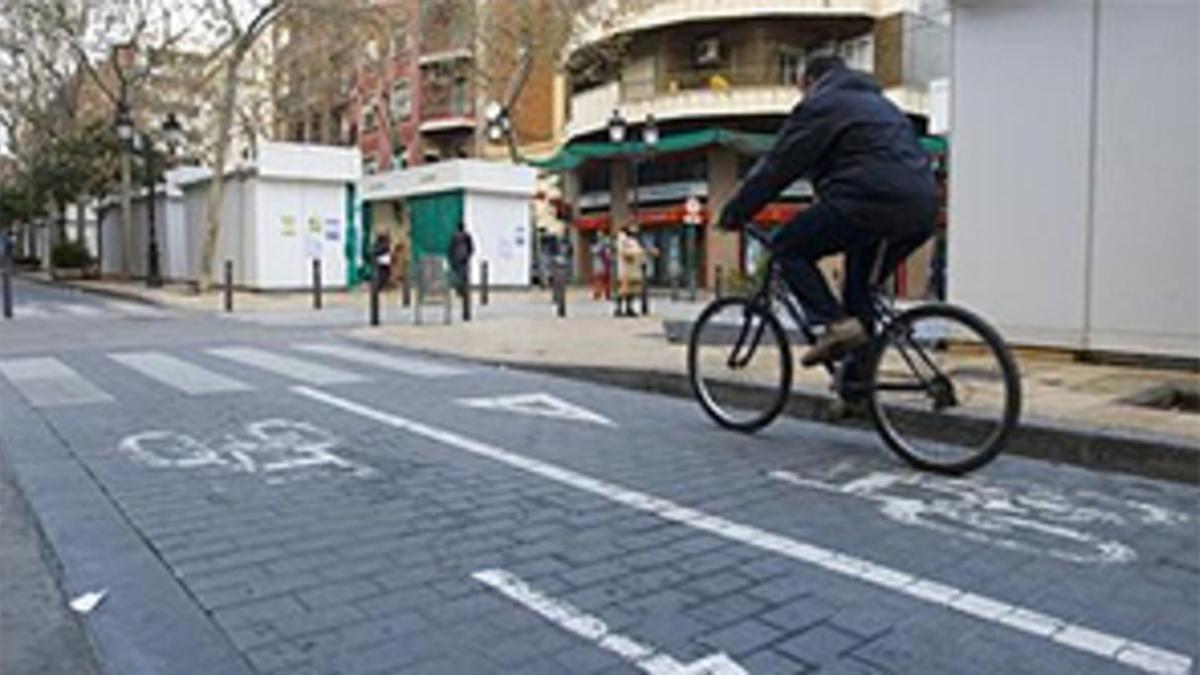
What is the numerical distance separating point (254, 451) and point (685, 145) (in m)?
30.6

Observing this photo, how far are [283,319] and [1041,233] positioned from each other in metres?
12.7

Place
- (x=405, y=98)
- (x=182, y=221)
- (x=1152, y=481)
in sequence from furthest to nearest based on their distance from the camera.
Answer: (x=405, y=98) < (x=182, y=221) < (x=1152, y=481)

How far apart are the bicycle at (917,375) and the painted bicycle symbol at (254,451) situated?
250 cm

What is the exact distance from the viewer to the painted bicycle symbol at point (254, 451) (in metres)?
5.78

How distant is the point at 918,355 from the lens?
5.80 metres

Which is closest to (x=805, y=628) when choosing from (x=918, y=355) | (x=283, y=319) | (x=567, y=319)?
(x=918, y=355)

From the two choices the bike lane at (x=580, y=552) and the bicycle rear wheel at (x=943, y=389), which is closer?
the bike lane at (x=580, y=552)

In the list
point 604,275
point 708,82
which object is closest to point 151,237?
point 604,275

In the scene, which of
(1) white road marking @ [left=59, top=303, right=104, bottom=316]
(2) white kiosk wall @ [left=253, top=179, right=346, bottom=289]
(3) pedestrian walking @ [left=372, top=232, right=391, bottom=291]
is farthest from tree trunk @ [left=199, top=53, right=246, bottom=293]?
(3) pedestrian walking @ [left=372, top=232, right=391, bottom=291]

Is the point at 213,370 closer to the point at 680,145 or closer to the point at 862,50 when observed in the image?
the point at 680,145

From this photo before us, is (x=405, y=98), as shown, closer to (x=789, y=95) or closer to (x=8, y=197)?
(x=8, y=197)

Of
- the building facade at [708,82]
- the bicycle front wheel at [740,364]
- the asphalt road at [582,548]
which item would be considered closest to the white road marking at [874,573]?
the asphalt road at [582,548]

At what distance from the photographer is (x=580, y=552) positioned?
4.18 m

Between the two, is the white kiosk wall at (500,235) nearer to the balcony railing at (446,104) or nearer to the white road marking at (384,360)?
the white road marking at (384,360)
